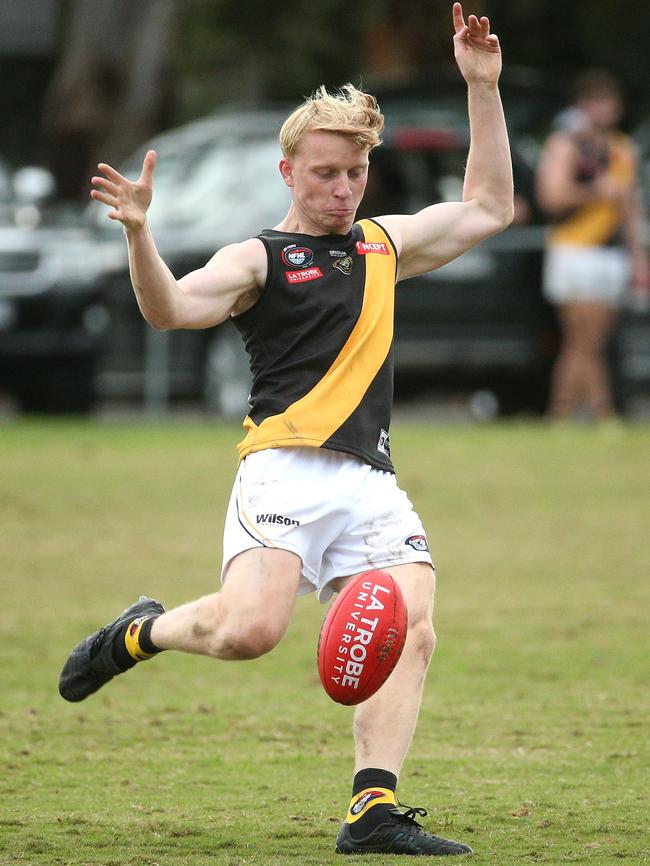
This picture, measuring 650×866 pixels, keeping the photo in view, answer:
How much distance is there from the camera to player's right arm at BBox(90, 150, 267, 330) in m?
5.05

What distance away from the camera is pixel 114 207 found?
16.7ft

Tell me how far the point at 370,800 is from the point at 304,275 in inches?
59.5

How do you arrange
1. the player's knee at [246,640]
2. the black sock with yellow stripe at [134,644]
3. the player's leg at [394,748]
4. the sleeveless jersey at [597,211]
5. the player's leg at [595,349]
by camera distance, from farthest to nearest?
the player's leg at [595,349] → the sleeveless jersey at [597,211] → the black sock with yellow stripe at [134,644] → the player's knee at [246,640] → the player's leg at [394,748]

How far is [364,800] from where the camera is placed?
5.16 meters

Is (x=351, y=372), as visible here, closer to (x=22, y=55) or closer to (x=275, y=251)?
(x=275, y=251)

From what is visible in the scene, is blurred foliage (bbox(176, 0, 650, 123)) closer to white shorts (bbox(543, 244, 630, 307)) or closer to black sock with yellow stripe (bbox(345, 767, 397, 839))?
white shorts (bbox(543, 244, 630, 307))

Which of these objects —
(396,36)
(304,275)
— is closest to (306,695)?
(304,275)

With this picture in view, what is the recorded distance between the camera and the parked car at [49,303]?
1662cm

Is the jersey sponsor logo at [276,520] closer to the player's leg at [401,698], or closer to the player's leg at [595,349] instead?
the player's leg at [401,698]

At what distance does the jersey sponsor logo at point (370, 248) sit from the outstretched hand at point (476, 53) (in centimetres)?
68

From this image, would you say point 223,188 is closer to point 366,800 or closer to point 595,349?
point 595,349

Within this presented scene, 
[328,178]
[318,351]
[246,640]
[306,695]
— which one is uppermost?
[328,178]

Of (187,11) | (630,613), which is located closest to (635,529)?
(630,613)

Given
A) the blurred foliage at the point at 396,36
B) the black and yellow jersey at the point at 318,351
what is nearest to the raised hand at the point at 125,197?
the black and yellow jersey at the point at 318,351
